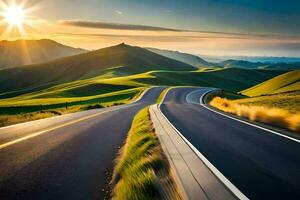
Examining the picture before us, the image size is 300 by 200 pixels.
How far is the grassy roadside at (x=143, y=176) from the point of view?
546cm

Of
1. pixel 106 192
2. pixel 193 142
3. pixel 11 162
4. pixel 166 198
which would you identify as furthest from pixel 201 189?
pixel 193 142

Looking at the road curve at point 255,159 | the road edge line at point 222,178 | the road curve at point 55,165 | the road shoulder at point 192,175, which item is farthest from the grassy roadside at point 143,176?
the road curve at point 255,159

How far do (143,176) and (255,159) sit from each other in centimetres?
324

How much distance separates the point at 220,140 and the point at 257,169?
4.22m

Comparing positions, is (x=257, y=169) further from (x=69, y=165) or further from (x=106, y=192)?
(x=69, y=165)

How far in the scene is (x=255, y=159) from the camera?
838 centimetres

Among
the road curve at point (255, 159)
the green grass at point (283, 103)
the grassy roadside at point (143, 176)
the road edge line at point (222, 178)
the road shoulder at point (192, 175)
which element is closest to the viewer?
the grassy roadside at point (143, 176)

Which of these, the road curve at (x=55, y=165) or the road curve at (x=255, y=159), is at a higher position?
Answer: the road curve at (x=55, y=165)

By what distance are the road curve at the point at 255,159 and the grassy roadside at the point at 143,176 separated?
3.96 feet

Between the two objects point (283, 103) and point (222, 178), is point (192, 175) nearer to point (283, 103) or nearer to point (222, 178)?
point (222, 178)

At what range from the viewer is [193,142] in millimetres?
11297

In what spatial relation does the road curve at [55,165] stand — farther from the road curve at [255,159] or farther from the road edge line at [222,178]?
the road curve at [255,159]

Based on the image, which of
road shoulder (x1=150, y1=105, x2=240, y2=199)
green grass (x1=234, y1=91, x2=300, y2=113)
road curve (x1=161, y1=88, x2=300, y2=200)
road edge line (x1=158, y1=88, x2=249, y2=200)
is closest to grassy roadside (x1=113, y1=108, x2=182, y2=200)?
road shoulder (x1=150, y1=105, x2=240, y2=199)

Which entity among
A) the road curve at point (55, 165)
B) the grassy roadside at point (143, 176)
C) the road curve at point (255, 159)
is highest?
the road curve at point (55, 165)
